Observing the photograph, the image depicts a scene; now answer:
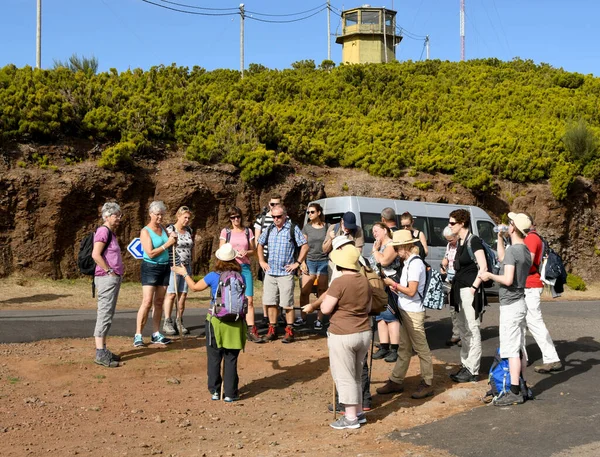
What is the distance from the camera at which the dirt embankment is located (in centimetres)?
1805

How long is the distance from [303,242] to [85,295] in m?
7.74

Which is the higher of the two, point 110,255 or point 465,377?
point 110,255

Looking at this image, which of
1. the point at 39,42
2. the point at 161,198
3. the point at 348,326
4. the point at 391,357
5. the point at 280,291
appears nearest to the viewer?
the point at 348,326

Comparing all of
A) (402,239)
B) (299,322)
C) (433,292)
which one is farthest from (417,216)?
(402,239)

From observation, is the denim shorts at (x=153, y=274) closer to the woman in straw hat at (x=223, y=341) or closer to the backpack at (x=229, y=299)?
the woman in straw hat at (x=223, y=341)

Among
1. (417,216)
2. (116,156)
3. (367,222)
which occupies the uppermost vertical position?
(116,156)

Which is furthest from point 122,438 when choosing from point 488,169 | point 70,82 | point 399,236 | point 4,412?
point 488,169

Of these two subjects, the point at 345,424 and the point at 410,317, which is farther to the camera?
the point at 410,317

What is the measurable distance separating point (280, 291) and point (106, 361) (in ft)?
9.84

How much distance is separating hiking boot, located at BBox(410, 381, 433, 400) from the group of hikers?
0.01 meters

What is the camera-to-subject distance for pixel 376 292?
706 cm

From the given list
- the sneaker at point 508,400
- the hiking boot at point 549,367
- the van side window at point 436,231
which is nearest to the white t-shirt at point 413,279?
the sneaker at point 508,400

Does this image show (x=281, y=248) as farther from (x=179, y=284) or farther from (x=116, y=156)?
(x=116, y=156)

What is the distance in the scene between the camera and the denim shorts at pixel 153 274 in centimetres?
955
